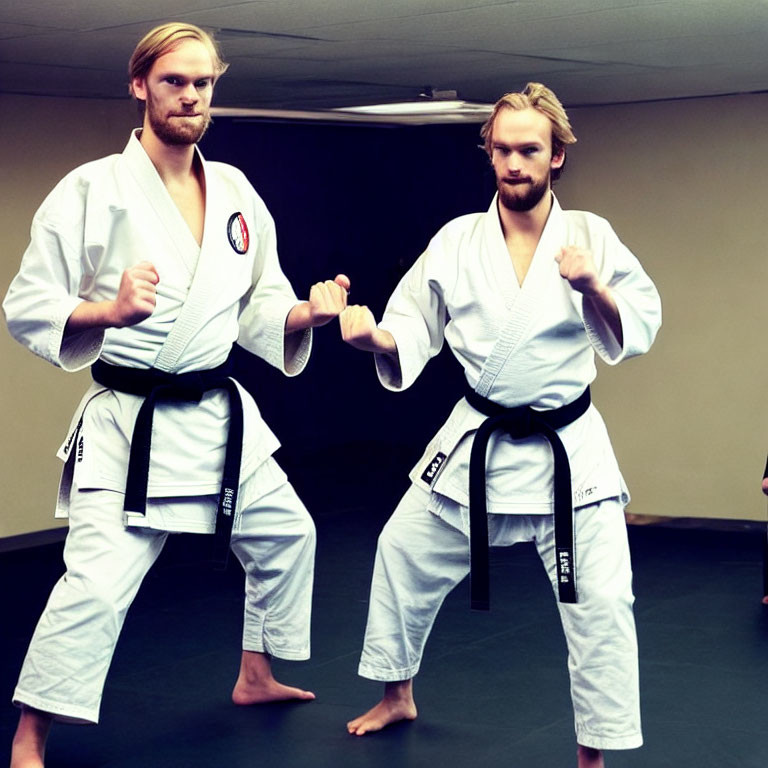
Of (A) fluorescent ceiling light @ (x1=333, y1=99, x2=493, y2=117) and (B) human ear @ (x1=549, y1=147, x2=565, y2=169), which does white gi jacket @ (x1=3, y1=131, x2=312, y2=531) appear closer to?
(B) human ear @ (x1=549, y1=147, x2=565, y2=169)

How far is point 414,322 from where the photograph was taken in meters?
3.12

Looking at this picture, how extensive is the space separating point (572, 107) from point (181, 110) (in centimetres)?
333

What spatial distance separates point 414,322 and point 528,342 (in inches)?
12.0

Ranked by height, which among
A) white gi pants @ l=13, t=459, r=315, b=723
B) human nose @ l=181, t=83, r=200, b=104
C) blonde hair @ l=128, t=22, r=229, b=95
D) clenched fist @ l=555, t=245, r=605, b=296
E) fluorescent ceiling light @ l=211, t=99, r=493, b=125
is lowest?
white gi pants @ l=13, t=459, r=315, b=723

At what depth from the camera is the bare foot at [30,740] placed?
2893 mm

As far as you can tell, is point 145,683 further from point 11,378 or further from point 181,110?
point 11,378

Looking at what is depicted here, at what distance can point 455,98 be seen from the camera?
5.44 metres

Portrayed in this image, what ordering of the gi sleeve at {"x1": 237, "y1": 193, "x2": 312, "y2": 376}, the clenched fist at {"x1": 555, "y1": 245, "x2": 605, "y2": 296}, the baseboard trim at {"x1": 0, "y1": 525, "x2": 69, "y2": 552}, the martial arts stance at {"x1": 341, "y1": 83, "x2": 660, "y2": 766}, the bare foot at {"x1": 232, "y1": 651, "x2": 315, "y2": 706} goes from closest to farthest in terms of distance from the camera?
the clenched fist at {"x1": 555, "y1": 245, "x2": 605, "y2": 296} < the martial arts stance at {"x1": 341, "y1": 83, "x2": 660, "y2": 766} < the gi sleeve at {"x1": 237, "y1": 193, "x2": 312, "y2": 376} < the bare foot at {"x1": 232, "y1": 651, "x2": 315, "y2": 706} < the baseboard trim at {"x1": 0, "y1": 525, "x2": 69, "y2": 552}

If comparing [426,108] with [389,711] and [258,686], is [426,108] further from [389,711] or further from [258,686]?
[389,711]

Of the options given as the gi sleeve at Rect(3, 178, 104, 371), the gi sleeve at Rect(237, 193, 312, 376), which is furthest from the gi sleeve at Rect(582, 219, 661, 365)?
the gi sleeve at Rect(3, 178, 104, 371)

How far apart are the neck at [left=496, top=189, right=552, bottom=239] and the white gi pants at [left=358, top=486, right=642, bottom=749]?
62cm

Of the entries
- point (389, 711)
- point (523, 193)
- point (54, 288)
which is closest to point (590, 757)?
point (389, 711)

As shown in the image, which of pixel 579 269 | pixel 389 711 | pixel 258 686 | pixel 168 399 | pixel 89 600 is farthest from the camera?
pixel 258 686

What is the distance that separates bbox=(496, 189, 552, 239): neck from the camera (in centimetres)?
304
